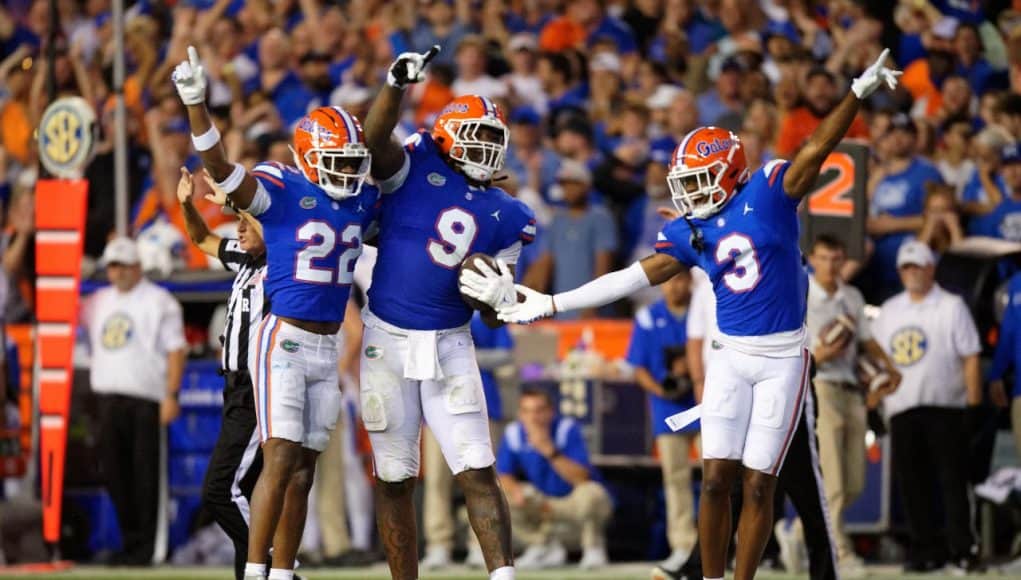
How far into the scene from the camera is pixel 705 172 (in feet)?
26.7

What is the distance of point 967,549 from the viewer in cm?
1127

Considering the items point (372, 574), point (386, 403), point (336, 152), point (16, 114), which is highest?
point (16, 114)

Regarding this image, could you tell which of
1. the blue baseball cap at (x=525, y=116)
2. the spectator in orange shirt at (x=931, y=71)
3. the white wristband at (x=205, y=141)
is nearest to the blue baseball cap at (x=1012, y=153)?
the spectator in orange shirt at (x=931, y=71)

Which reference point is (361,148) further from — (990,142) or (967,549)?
(990,142)

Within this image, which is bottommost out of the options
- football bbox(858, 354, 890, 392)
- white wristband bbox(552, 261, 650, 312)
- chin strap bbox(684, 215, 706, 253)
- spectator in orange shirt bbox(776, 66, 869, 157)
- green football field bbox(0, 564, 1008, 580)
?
green football field bbox(0, 564, 1008, 580)

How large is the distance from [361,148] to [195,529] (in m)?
5.42

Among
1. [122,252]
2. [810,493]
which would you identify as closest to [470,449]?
[810,493]

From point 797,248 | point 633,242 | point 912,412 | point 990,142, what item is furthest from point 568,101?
point 797,248

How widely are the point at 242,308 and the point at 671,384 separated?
12.7 feet

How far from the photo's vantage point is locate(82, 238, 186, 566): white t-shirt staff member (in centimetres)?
1245

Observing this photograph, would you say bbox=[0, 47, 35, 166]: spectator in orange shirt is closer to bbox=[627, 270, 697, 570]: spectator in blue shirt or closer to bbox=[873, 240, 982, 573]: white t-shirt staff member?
bbox=[627, 270, 697, 570]: spectator in blue shirt

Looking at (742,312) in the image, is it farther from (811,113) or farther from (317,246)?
(811,113)

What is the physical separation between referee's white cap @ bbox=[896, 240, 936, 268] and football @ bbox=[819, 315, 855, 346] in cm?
96

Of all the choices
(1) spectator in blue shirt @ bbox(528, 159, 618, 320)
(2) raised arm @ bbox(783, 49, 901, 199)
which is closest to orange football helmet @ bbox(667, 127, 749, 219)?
(2) raised arm @ bbox(783, 49, 901, 199)
